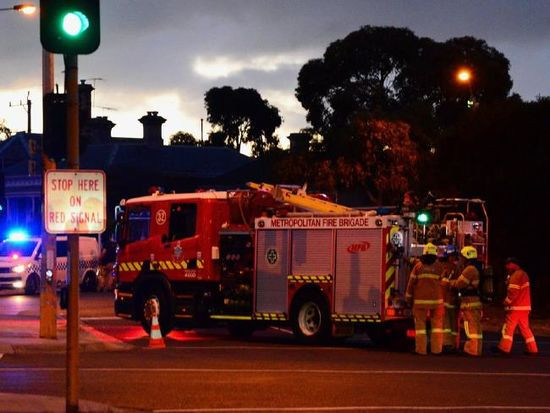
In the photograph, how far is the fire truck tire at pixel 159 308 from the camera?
2209cm

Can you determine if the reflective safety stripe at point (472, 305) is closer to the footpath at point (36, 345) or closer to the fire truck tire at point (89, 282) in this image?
the footpath at point (36, 345)

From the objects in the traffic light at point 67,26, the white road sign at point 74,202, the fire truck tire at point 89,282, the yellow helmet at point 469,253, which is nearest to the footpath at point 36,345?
the white road sign at point 74,202

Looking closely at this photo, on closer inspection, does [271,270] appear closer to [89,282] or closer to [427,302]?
[427,302]

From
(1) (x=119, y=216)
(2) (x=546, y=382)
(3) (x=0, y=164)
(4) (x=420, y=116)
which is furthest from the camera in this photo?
(3) (x=0, y=164)

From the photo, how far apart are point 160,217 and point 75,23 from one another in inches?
495

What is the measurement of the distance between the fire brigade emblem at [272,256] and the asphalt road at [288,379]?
1.49m

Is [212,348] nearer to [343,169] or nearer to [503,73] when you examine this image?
[343,169]

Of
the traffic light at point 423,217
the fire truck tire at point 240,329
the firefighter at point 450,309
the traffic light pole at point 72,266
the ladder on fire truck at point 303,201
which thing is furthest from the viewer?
the fire truck tire at point 240,329

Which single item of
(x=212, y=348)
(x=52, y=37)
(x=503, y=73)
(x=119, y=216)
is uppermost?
(x=503, y=73)

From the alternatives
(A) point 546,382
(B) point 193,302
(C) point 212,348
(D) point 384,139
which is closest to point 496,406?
(A) point 546,382

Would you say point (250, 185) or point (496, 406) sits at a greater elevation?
point (250, 185)

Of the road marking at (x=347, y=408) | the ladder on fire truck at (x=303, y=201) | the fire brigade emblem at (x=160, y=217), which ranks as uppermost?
the ladder on fire truck at (x=303, y=201)

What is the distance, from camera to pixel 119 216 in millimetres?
23453

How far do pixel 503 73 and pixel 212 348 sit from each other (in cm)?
4441
